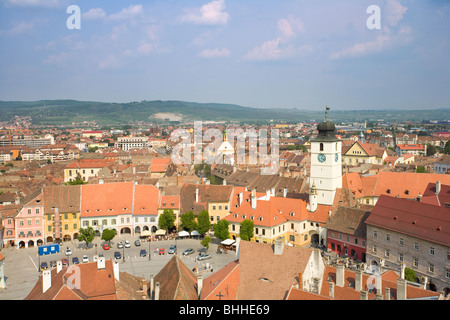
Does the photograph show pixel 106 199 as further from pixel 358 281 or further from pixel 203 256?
pixel 358 281

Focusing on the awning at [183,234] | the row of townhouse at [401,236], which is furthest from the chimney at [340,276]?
the awning at [183,234]

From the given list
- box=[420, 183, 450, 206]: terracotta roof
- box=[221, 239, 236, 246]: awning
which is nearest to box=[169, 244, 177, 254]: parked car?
box=[221, 239, 236, 246]: awning

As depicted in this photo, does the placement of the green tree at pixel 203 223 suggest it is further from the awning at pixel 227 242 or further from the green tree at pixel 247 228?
the green tree at pixel 247 228

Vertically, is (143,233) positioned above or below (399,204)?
below

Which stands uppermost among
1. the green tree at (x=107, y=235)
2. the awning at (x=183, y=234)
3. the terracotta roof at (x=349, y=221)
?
the terracotta roof at (x=349, y=221)

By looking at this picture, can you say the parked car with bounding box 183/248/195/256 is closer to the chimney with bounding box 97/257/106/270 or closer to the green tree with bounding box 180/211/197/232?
the green tree with bounding box 180/211/197/232

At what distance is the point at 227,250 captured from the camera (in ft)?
160

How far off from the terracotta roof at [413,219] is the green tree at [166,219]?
23668 mm

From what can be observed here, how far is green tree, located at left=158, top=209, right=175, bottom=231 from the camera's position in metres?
54.1

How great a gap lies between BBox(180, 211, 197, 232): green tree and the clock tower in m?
15.4

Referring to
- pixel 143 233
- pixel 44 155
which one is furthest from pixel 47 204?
pixel 44 155

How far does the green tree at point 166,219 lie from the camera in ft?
177

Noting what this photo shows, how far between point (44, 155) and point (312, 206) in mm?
138319
